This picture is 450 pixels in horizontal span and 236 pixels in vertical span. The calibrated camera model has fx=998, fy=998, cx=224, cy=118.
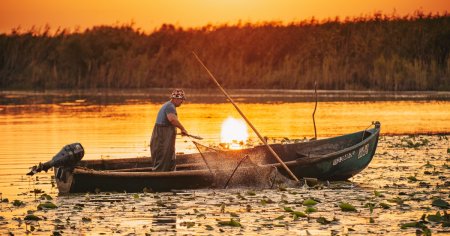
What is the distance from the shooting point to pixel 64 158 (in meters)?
14.8

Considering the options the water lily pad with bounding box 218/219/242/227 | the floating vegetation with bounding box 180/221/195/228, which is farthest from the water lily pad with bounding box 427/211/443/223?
the floating vegetation with bounding box 180/221/195/228

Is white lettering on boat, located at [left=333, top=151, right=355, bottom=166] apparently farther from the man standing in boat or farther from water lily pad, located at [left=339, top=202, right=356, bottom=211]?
water lily pad, located at [left=339, top=202, right=356, bottom=211]

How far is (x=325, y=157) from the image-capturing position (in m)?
16.2

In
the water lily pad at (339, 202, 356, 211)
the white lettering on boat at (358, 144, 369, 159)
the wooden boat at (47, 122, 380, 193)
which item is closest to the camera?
the water lily pad at (339, 202, 356, 211)

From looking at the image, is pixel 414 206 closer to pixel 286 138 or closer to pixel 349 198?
pixel 349 198

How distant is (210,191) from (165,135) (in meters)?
1.16

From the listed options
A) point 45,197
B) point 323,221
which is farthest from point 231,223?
point 45,197

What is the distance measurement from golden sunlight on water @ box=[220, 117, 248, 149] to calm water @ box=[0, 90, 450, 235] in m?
0.28

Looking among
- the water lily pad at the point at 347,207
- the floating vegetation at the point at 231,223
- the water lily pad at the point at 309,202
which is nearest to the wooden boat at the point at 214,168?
the water lily pad at the point at 309,202

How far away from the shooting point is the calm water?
12.3 metres

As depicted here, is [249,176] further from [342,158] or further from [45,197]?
[45,197]

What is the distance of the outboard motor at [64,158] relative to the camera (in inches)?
580

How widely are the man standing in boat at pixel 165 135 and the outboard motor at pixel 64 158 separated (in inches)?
50.1

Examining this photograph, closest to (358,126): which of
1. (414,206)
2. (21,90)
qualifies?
(414,206)
